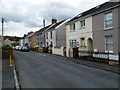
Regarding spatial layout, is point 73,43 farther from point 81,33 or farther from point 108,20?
point 108,20

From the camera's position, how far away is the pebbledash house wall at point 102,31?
1402 cm

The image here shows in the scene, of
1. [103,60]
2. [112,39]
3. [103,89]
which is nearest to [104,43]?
[112,39]

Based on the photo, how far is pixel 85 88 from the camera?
20.5 feet

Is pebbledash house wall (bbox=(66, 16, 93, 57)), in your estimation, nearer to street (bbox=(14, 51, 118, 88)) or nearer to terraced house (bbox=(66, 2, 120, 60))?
terraced house (bbox=(66, 2, 120, 60))

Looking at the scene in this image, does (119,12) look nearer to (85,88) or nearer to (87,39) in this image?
(87,39)

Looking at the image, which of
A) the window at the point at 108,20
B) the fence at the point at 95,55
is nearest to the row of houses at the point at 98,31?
the window at the point at 108,20

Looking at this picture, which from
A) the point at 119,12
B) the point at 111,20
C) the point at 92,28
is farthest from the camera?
the point at 92,28

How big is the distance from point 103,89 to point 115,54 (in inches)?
347

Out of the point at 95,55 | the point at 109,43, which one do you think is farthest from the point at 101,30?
the point at 95,55

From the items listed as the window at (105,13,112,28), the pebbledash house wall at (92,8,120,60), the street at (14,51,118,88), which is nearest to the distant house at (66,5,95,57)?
the pebbledash house wall at (92,8,120,60)

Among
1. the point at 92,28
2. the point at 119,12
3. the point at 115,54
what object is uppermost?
the point at 119,12

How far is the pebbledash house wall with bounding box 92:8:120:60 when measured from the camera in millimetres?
14023

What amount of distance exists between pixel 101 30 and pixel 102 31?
0.22 metres

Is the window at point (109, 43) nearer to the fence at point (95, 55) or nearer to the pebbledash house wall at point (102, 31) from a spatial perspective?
the pebbledash house wall at point (102, 31)
